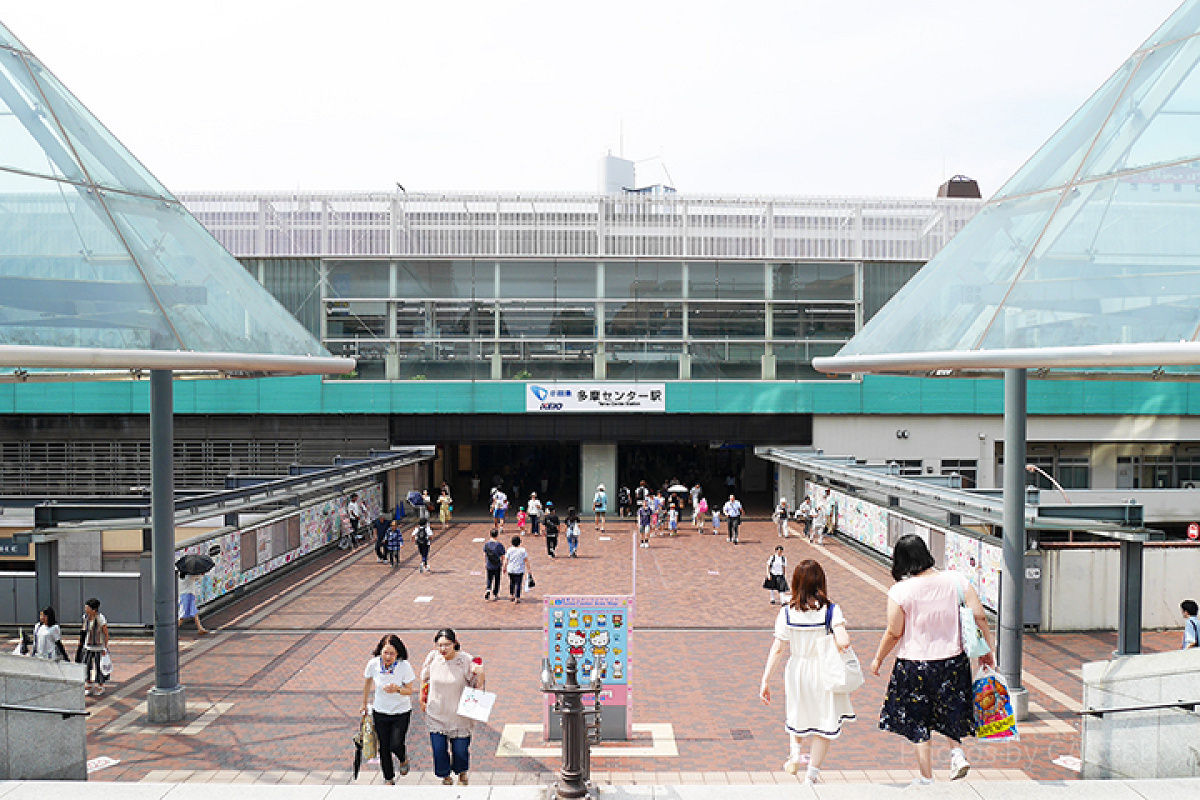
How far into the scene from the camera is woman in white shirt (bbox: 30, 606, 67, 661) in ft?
35.5

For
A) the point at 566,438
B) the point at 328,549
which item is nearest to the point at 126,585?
the point at 328,549

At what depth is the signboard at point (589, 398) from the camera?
30094mm

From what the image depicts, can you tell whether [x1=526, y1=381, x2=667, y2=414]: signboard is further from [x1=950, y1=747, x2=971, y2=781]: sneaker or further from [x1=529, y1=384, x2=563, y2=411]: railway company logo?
[x1=950, y1=747, x2=971, y2=781]: sneaker

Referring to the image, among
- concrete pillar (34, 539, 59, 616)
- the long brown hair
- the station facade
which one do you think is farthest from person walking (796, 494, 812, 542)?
the long brown hair

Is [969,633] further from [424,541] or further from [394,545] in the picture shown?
[394,545]

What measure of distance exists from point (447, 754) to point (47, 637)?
262 inches

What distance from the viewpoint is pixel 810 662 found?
20.4 feet

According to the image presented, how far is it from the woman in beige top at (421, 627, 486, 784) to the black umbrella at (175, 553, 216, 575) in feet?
27.1

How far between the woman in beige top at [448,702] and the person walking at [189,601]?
8.54 meters

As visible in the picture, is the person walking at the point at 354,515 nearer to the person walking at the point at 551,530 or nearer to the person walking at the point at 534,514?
the person walking at the point at 534,514

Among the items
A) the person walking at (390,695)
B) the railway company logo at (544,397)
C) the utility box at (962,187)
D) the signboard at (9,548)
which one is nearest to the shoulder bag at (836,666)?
the person walking at (390,695)

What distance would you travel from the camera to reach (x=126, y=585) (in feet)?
47.4

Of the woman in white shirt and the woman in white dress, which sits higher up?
the woman in white dress

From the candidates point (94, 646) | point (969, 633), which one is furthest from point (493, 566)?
point (969, 633)
